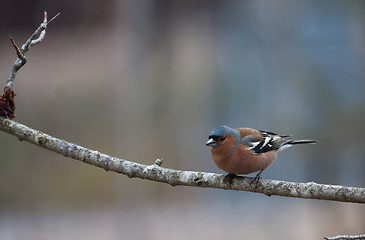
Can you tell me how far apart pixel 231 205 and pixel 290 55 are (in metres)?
4.00

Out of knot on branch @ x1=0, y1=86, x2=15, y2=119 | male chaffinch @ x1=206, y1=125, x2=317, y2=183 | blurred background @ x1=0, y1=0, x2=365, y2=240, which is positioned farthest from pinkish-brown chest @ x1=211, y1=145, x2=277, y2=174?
blurred background @ x1=0, y1=0, x2=365, y2=240

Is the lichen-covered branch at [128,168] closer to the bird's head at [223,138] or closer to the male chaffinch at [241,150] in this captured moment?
the male chaffinch at [241,150]

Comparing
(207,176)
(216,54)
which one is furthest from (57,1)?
(207,176)

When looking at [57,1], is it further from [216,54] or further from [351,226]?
[351,226]

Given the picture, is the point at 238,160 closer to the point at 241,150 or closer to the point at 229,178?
the point at 241,150

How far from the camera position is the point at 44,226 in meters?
12.2

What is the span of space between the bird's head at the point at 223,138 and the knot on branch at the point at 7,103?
157cm

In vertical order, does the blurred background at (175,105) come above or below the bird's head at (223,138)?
above

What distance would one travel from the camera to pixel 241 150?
4465mm

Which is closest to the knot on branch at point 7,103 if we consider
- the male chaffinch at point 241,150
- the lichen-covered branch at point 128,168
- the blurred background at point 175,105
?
the lichen-covered branch at point 128,168

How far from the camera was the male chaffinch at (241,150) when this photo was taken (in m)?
4.34

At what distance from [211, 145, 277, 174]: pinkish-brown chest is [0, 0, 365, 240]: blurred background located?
6725 millimetres

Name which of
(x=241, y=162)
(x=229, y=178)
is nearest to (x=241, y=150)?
(x=241, y=162)

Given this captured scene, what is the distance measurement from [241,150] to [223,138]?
19cm
